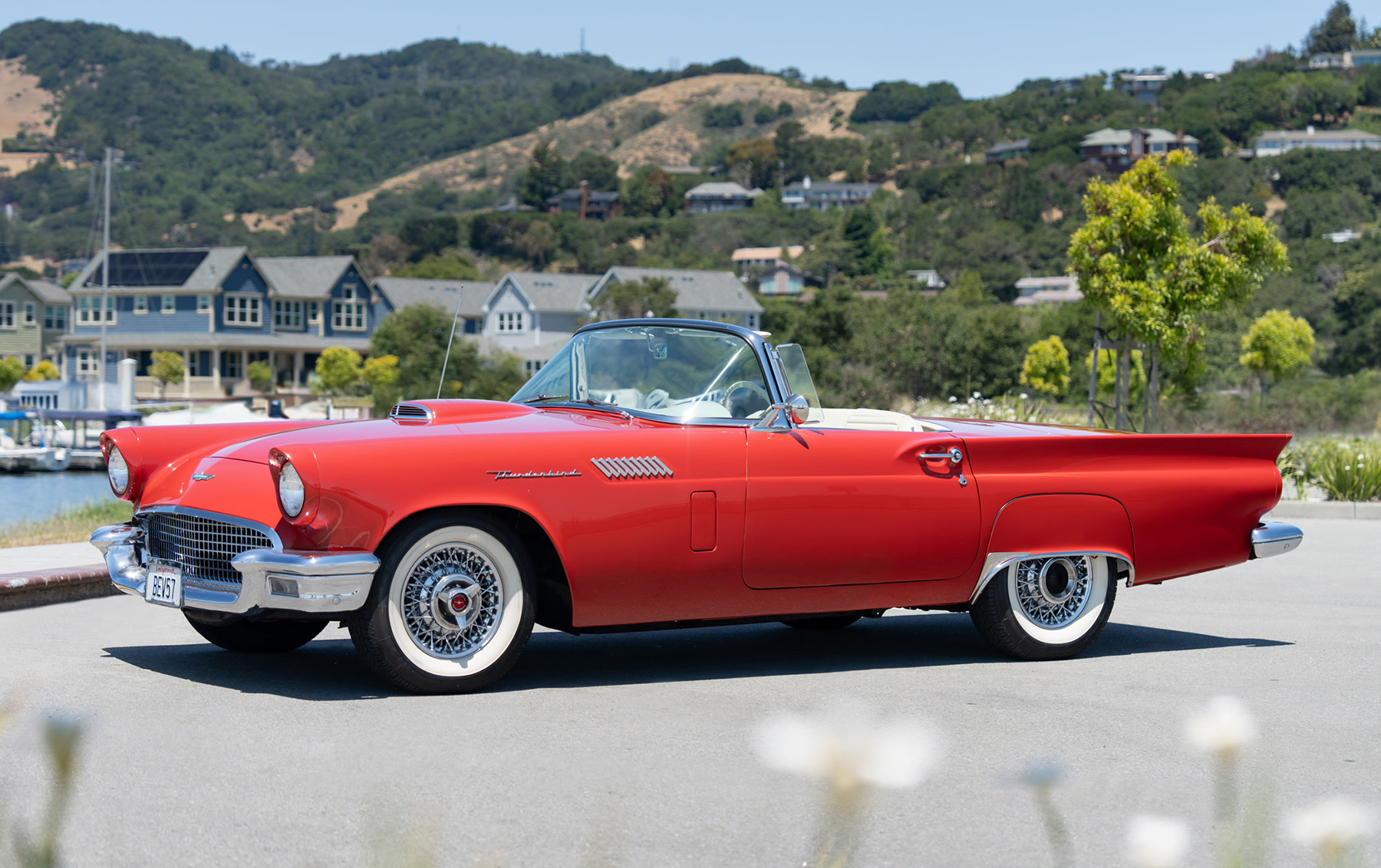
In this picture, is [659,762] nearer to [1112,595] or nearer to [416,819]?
[416,819]

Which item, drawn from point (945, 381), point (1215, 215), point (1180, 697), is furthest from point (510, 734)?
point (945, 381)

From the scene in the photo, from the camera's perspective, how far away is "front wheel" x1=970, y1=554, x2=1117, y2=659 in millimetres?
6488

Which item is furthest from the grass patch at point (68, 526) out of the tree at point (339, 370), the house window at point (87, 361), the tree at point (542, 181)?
the tree at point (542, 181)

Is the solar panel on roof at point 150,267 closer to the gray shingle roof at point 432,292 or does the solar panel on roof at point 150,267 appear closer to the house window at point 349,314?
the house window at point 349,314

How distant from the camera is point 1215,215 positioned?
856 inches

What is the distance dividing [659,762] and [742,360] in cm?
244

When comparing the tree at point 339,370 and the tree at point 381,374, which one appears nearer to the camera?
the tree at point 381,374

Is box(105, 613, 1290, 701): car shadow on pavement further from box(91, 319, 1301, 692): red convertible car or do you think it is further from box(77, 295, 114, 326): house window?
box(77, 295, 114, 326): house window

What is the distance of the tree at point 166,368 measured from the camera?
206 ft

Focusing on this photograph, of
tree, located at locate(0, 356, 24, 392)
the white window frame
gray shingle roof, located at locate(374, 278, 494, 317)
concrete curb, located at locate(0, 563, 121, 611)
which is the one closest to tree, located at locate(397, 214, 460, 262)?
gray shingle roof, located at locate(374, 278, 494, 317)

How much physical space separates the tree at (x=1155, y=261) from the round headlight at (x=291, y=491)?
1710 centimetres

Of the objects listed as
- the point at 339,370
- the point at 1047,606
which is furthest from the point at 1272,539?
the point at 339,370

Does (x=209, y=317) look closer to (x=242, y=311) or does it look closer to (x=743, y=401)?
(x=242, y=311)

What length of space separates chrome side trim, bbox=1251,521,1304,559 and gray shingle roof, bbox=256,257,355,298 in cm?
6921
